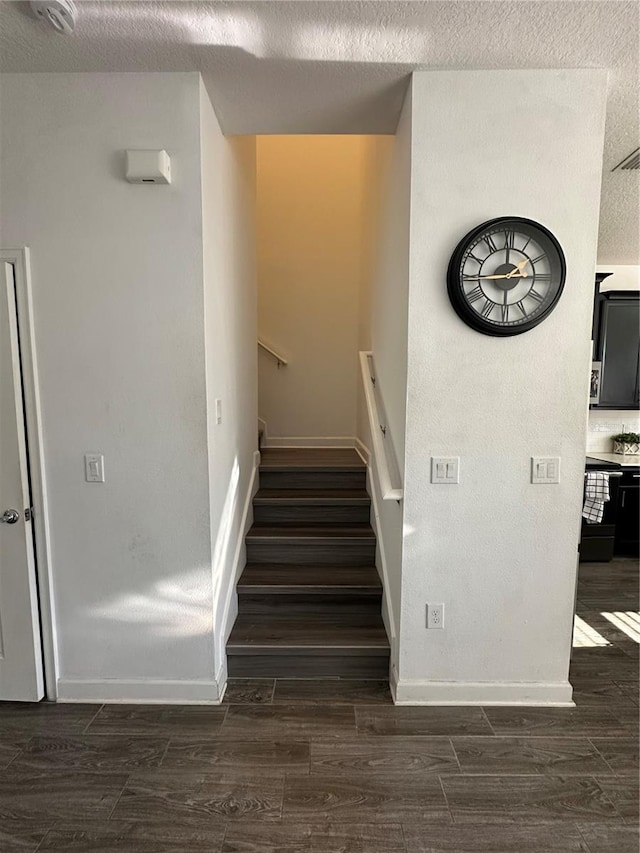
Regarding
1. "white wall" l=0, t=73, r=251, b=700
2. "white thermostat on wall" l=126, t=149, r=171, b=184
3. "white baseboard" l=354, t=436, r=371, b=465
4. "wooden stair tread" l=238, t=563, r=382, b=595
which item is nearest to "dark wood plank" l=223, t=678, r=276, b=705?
"white wall" l=0, t=73, r=251, b=700

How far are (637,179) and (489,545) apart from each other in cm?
251

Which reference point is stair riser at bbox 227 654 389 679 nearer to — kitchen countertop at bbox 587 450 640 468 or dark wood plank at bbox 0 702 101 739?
dark wood plank at bbox 0 702 101 739

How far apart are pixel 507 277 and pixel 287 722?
7.22 feet

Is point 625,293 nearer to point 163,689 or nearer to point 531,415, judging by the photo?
point 531,415

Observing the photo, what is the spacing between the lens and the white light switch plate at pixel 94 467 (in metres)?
2.17

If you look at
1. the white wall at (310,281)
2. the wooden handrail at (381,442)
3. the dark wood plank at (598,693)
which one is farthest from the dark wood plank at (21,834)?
the white wall at (310,281)

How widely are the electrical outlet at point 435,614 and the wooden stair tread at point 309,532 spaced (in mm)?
741

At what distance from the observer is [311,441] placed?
434 cm

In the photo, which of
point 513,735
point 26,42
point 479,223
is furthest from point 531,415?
point 26,42

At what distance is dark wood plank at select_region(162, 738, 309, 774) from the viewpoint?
189cm

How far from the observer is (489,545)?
7.23ft

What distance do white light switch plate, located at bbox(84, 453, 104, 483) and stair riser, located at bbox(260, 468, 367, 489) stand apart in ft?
4.60

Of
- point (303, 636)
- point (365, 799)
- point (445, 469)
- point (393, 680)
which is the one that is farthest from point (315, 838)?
point (445, 469)

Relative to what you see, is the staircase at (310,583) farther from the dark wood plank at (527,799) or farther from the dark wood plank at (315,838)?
the dark wood plank at (315,838)
